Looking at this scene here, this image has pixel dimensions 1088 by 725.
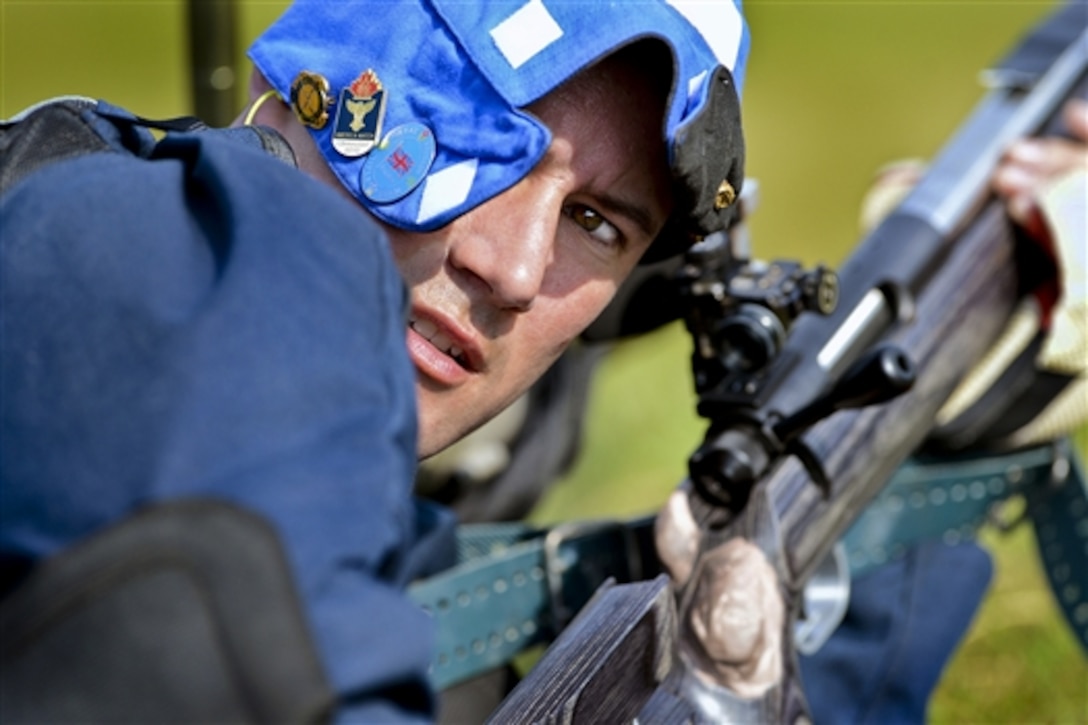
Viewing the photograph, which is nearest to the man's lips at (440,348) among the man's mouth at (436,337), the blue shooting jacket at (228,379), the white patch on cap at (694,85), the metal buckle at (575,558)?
the man's mouth at (436,337)

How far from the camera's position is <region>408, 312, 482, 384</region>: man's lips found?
1.08m

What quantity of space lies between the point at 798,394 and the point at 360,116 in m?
0.55

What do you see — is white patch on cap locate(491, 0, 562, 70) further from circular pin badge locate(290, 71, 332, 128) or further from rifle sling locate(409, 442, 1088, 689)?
rifle sling locate(409, 442, 1088, 689)

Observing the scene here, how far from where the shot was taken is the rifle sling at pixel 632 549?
5.21 feet

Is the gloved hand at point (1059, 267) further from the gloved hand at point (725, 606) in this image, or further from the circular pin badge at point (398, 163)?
the circular pin badge at point (398, 163)

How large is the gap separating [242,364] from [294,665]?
13 cm

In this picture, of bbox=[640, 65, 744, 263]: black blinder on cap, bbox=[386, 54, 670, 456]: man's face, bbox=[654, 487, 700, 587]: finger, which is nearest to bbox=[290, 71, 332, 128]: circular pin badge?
bbox=[386, 54, 670, 456]: man's face

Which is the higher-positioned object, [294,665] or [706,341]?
[294,665]

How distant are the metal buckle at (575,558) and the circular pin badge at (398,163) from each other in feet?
2.13

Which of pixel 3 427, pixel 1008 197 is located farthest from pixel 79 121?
pixel 1008 197

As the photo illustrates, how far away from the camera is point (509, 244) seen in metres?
1.02

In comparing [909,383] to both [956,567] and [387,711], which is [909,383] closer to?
[956,567]

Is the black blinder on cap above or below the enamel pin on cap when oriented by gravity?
below

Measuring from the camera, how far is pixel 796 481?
144 centimetres
